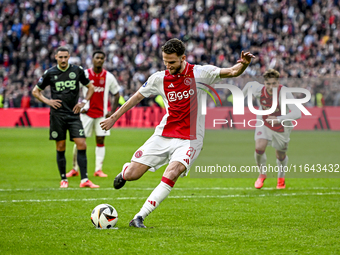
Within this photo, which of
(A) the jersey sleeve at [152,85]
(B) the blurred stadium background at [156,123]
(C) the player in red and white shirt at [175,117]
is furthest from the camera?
(A) the jersey sleeve at [152,85]

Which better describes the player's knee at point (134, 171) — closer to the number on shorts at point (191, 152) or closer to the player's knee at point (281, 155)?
the number on shorts at point (191, 152)

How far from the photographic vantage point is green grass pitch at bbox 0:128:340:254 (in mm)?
4855

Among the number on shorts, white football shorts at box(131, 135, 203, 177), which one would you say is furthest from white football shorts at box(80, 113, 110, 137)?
the number on shorts

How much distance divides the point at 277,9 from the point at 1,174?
2296cm

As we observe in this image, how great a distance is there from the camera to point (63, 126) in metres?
9.02

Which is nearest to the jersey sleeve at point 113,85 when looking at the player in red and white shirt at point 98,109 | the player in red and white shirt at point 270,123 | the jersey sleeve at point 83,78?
the player in red and white shirt at point 98,109

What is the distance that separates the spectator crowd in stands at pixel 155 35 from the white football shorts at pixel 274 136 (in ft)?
54.3

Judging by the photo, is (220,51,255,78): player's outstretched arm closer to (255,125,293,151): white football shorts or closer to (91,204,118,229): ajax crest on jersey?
(91,204,118,229): ajax crest on jersey

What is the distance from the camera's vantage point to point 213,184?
32.2 ft

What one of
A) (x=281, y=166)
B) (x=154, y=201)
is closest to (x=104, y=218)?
(x=154, y=201)

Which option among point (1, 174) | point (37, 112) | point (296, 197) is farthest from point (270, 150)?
point (37, 112)

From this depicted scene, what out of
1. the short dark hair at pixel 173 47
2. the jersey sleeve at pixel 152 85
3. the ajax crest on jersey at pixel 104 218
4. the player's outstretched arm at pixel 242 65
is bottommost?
the ajax crest on jersey at pixel 104 218

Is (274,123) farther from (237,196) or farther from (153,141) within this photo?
(153,141)

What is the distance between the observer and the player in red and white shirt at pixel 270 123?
884cm
